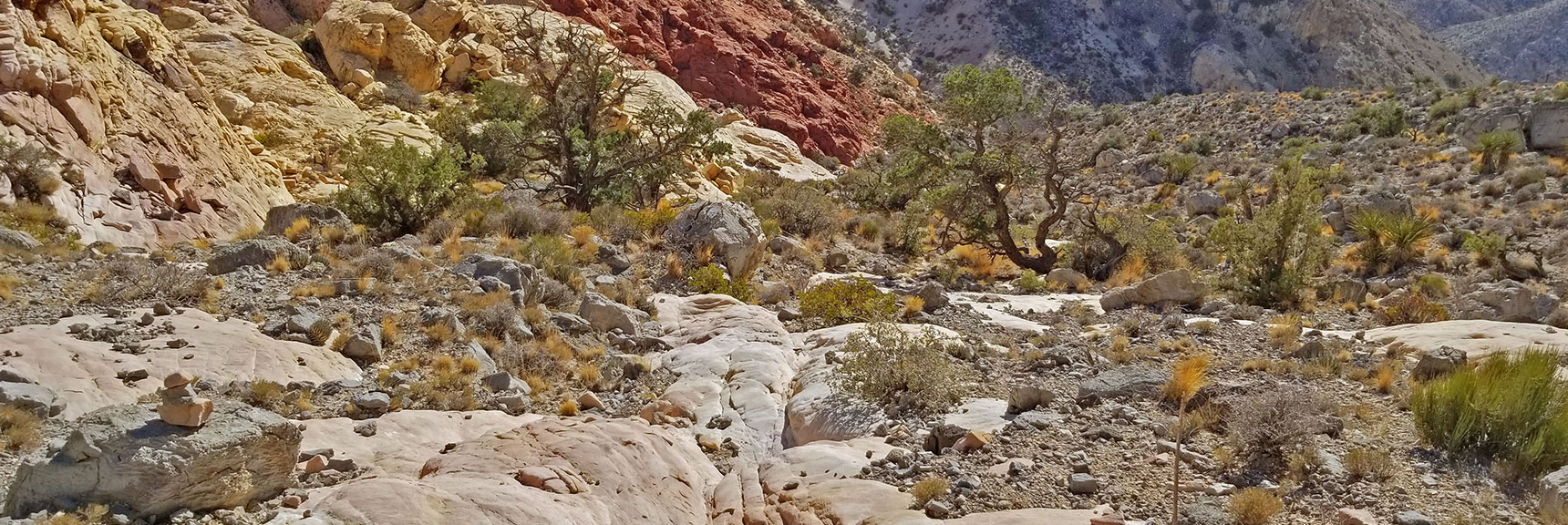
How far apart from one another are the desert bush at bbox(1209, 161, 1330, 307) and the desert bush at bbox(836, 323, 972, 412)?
631 cm

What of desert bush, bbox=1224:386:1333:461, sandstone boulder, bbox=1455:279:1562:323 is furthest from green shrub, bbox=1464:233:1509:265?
desert bush, bbox=1224:386:1333:461

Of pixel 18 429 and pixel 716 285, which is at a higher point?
pixel 18 429

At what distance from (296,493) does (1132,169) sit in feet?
81.6

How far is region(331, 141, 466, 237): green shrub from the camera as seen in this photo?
12438 mm

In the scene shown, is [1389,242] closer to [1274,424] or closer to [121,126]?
[1274,424]

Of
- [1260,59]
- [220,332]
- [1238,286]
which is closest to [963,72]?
[1238,286]

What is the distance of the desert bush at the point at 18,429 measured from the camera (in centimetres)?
453

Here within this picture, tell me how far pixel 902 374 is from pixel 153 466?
4847 millimetres

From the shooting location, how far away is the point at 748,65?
3303cm

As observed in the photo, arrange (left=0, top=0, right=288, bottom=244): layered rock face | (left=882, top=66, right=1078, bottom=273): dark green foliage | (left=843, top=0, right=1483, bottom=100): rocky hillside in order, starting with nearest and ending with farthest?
(left=0, top=0, right=288, bottom=244): layered rock face
(left=882, top=66, right=1078, bottom=273): dark green foliage
(left=843, top=0, right=1483, bottom=100): rocky hillside

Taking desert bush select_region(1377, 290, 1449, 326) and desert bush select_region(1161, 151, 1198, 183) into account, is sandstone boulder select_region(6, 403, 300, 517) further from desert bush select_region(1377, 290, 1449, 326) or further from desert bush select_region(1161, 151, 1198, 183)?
desert bush select_region(1161, 151, 1198, 183)

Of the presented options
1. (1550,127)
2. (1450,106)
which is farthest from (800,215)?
(1450,106)

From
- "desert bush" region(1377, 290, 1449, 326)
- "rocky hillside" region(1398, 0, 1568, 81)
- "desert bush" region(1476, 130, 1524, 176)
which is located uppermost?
"rocky hillside" region(1398, 0, 1568, 81)

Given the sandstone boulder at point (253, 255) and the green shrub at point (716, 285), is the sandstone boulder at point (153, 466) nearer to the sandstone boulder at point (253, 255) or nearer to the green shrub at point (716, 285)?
the sandstone boulder at point (253, 255)
